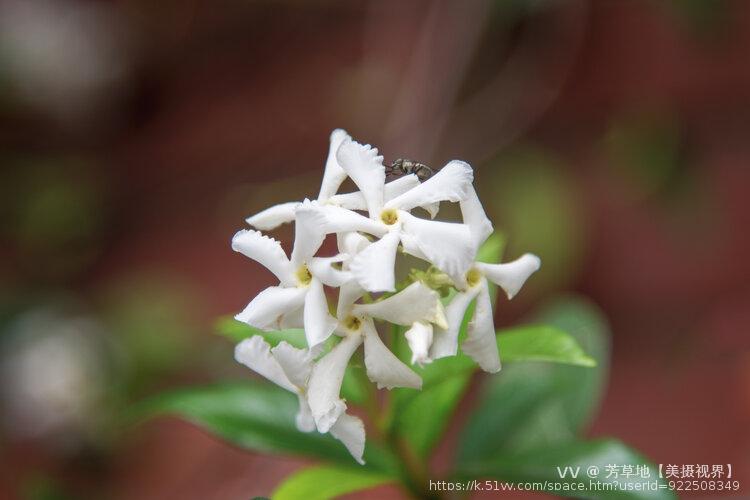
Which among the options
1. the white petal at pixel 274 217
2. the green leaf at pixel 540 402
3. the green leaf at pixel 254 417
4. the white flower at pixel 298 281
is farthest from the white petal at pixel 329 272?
the green leaf at pixel 540 402

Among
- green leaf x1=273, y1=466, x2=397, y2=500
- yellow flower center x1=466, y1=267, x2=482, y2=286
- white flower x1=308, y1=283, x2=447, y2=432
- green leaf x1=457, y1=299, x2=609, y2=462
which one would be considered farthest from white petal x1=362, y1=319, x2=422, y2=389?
green leaf x1=457, y1=299, x2=609, y2=462

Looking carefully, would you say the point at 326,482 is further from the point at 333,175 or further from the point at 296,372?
the point at 333,175

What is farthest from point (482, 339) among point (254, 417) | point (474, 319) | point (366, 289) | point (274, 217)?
point (254, 417)

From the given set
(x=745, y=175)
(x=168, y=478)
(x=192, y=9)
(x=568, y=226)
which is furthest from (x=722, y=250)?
(x=192, y=9)

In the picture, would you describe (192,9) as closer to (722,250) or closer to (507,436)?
(722,250)

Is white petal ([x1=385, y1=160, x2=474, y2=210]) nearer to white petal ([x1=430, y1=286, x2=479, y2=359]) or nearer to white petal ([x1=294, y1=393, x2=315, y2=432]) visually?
white petal ([x1=430, y1=286, x2=479, y2=359])

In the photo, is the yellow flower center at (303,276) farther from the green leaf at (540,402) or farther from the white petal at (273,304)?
the green leaf at (540,402)
